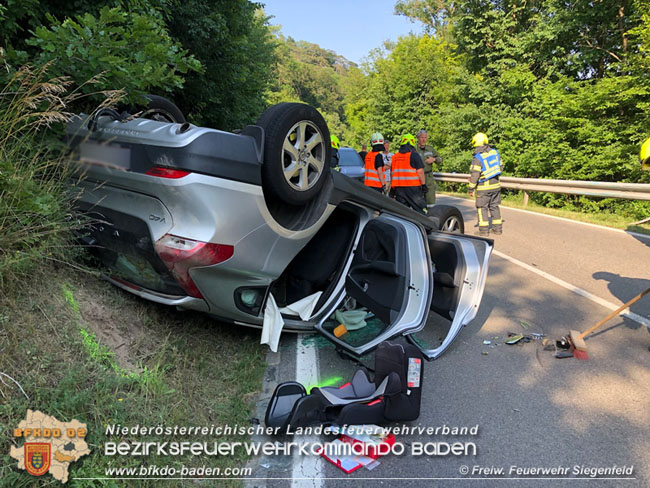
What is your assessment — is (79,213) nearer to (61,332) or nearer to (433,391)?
(61,332)

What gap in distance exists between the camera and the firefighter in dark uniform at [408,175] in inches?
291

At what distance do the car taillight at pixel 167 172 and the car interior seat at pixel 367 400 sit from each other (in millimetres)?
1399

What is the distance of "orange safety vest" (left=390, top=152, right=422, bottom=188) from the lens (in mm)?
7445

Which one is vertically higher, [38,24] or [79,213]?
[38,24]

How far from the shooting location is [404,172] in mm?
7508

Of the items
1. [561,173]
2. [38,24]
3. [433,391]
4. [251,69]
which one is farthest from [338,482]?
[561,173]

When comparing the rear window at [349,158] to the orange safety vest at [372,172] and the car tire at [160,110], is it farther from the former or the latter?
the car tire at [160,110]

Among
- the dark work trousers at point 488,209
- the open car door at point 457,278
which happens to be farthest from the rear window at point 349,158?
the open car door at point 457,278

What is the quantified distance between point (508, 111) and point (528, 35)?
9.48 feet

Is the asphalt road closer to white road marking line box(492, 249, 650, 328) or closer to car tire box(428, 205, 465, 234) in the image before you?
white road marking line box(492, 249, 650, 328)

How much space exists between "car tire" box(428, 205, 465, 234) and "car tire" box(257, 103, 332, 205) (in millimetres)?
2423

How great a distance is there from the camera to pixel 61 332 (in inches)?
97.0

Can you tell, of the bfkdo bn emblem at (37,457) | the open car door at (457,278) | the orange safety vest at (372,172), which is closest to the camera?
the bfkdo bn emblem at (37,457)

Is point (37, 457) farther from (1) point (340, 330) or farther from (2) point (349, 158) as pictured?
(2) point (349, 158)
